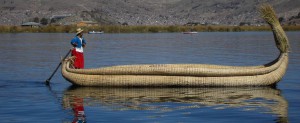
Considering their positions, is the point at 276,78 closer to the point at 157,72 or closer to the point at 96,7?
the point at 157,72

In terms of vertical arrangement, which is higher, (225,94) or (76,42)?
(76,42)

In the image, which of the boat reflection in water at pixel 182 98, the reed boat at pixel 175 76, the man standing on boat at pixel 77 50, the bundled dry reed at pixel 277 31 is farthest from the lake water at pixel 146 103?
the bundled dry reed at pixel 277 31

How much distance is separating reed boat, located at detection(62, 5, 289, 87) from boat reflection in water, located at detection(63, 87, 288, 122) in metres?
0.30

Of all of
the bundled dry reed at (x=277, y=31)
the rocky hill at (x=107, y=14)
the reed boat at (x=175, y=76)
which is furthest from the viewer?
the rocky hill at (x=107, y=14)

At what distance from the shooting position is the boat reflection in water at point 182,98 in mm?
15758

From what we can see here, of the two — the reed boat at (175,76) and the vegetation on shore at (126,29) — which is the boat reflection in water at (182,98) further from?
the vegetation on shore at (126,29)

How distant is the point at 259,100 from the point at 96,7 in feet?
570

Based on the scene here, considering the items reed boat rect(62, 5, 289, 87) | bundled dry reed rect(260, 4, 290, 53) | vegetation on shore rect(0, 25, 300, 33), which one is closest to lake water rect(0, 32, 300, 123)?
reed boat rect(62, 5, 289, 87)

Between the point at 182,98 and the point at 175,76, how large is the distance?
225 cm

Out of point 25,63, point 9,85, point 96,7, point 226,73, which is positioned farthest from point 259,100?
point 96,7

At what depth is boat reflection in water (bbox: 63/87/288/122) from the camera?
1576cm

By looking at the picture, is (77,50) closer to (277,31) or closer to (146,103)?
(146,103)

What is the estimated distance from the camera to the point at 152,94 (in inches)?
714

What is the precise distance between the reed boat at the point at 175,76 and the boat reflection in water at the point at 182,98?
302 millimetres
